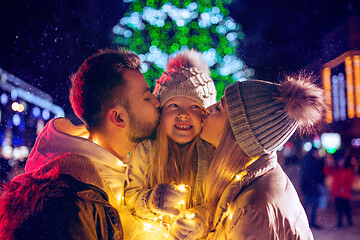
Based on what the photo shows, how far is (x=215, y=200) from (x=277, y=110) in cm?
95

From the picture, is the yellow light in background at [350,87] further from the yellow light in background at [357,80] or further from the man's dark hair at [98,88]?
the man's dark hair at [98,88]

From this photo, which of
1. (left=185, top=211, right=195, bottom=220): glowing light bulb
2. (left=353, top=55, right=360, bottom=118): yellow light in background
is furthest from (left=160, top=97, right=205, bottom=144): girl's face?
(left=353, top=55, right=360, bottom=118): yellow light in background

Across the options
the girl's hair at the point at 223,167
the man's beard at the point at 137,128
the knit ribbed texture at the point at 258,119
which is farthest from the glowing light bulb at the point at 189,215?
the man's beard at the point at 137,128

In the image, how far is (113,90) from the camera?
2.46 meters

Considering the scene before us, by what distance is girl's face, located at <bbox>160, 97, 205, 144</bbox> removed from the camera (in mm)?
2904

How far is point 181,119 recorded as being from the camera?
2.90 meters

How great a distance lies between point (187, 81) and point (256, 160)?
1153 millimetres

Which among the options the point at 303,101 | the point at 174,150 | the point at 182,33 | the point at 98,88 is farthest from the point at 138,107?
the point at 182,33

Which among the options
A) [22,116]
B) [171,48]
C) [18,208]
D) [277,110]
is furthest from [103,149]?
[22,116]

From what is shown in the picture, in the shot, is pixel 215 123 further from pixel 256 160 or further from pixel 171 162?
pixel 171 162

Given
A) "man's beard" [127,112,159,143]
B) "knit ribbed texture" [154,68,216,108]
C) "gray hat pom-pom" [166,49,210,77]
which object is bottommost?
"man's beard" [127,112,159,143]

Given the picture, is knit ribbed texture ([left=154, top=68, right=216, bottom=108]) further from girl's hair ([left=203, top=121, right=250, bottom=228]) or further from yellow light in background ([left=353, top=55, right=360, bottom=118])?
yellow light in background ([left=353, top=55, right=360, bottom=118])

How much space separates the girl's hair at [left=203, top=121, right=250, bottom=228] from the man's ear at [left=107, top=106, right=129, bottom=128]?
87 cm

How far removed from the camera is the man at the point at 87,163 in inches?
66.2
